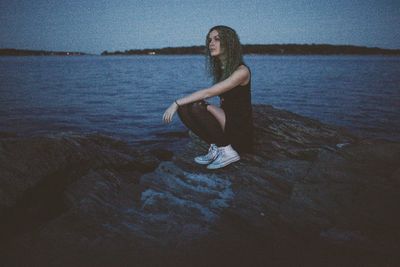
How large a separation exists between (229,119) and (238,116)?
0.17 m

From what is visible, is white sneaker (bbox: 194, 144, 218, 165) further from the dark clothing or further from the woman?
the dark clothing

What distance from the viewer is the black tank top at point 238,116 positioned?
4410mm

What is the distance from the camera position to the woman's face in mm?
4527

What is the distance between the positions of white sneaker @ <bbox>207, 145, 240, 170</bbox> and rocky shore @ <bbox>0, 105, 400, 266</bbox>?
14 cm

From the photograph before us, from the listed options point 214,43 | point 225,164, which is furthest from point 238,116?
point 214,43

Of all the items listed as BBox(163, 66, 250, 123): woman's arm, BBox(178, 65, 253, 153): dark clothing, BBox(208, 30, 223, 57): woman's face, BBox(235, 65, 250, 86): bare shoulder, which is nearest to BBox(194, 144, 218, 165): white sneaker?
BBox(178, 65, 253, 153): dark clothing

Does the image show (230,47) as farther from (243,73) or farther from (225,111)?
(225,111)

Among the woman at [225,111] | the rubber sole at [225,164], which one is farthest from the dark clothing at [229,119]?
the rubber sole at [225,164]

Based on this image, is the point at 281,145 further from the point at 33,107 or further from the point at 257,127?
the point at 33,107

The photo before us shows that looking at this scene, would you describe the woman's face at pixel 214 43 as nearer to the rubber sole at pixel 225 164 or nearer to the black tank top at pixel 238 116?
the black tank top at pixel 238 116

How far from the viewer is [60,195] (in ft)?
12.3

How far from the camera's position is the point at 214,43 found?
4.56 meters

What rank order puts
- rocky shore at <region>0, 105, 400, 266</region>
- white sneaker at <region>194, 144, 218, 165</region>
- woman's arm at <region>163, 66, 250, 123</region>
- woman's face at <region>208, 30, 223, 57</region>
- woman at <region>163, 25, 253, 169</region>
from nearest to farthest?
1. rocky shore at <region>0, 105, 400, 266</region>
2. woman's arm at <region>163, 66, 250, 123</region>
3. woman at <region>163, 25, 253, 169</region>
4. woman's face at <region>208, 30, 223, 57</region>
5. white sneaker at <region>194, 144, 218, 165</region>

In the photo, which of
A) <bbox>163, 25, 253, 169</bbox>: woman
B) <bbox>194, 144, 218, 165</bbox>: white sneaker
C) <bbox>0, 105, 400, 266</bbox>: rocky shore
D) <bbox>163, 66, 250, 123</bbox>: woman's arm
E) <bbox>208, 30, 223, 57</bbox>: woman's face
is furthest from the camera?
<bbox>194, 144, 218, 165</bbox>: white sneaker
